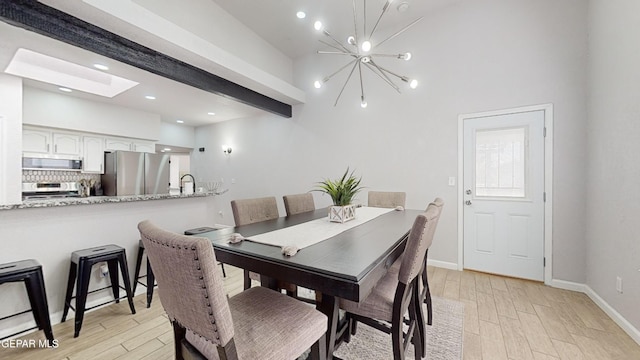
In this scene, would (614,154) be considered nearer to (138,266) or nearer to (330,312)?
(330,312)

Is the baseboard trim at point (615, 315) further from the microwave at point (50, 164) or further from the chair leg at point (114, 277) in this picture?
the microwave at point (50, 164)

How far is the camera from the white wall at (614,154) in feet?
6.30

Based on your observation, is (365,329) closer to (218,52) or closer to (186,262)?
(186,262)

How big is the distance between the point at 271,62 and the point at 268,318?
4.07m

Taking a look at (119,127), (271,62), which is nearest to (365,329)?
(271,62)

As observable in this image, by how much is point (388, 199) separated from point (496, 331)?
1547 millimetres

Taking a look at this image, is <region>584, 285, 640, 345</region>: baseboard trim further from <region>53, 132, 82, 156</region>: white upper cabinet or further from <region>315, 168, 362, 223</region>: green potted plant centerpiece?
<region>53, 132, 82, 156</region>: white upper cabinet

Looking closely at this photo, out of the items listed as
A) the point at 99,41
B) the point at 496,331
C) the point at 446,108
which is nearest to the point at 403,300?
the point at 496,331

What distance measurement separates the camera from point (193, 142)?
641 centimetres

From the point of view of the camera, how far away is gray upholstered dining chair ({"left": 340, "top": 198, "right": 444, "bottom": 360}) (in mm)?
1262

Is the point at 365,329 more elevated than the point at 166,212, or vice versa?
the point at 166,212

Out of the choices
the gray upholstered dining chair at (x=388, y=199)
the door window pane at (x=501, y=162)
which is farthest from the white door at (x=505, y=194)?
the gray upholstered dining chair at (x=388, y=199)

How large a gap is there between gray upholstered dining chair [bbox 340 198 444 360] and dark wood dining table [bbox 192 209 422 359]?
0.11 meters

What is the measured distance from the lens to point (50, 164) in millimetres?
4012
